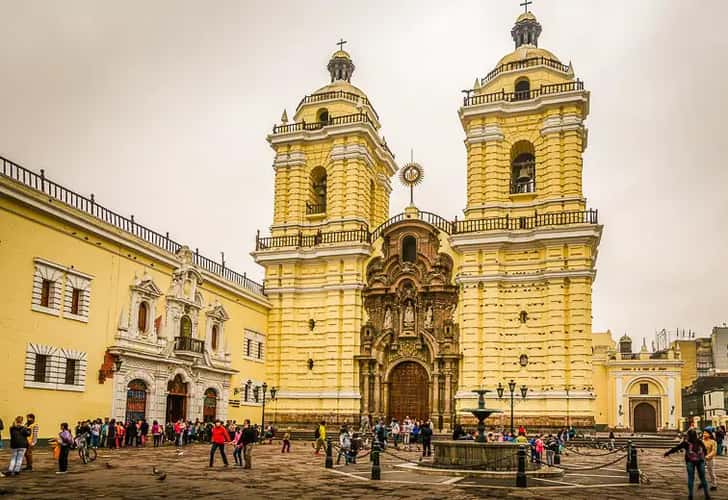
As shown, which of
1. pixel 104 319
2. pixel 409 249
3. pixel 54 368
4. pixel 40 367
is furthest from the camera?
pixel 409 249

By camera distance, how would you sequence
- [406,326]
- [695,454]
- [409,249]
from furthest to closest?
[409,249] → [406,326] → [695,454]

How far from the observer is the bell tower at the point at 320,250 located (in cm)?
4003

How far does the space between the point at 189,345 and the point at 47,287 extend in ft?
27.1

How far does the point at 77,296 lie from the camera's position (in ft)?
88.9

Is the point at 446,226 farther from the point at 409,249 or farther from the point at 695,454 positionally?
the point at 695,454

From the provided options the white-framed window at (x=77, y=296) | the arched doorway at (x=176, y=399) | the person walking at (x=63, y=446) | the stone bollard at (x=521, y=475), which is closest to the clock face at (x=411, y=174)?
the arched doorway at (x=176, y=399)

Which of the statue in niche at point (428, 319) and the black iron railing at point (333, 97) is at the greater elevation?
the black iron railing at point (333, 97)

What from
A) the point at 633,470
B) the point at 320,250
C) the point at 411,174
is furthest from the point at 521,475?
the point at 411,174

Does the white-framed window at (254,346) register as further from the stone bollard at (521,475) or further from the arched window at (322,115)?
the stone bollard at (521,475)

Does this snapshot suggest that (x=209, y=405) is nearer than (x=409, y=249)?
Yes

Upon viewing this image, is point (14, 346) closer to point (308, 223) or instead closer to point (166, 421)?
point (166, 421)

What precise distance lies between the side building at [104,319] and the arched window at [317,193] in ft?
25.0

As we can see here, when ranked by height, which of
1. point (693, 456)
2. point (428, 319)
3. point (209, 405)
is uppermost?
point (428, 319)

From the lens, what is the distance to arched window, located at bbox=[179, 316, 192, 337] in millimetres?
33125
